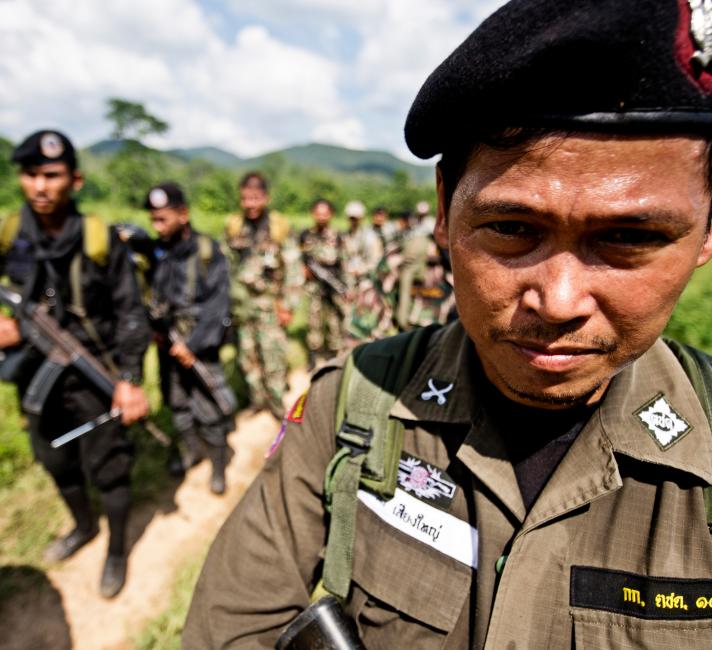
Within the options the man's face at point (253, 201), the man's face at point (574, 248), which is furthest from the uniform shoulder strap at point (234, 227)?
the man's face at point (574, 248)

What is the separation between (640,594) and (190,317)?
3.58 metres

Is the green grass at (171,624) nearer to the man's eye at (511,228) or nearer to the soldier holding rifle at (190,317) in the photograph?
the soldier holding rifle at (190,317)

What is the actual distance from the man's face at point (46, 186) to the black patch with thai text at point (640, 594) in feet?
9.77

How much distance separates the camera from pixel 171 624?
2.67m

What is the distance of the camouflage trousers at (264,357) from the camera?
15.5 feet

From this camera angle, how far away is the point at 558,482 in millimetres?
892

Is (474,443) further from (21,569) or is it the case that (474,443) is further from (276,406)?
(276,406)

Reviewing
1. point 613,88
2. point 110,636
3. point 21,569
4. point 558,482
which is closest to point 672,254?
point 613,88

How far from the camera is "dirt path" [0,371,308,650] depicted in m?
2.62

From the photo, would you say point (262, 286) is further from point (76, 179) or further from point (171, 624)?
point (171, 624)

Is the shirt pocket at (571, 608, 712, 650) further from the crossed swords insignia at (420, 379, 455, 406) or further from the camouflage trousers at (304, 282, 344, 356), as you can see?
the camouflage trousers at (304, 282, 344, 356)

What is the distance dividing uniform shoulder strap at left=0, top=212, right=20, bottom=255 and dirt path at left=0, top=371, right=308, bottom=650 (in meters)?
2.16

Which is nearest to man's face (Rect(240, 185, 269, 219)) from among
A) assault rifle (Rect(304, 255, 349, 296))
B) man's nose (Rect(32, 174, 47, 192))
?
assault rifle (Rect(304, 255, 349, 296))

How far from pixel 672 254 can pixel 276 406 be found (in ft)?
14.8
